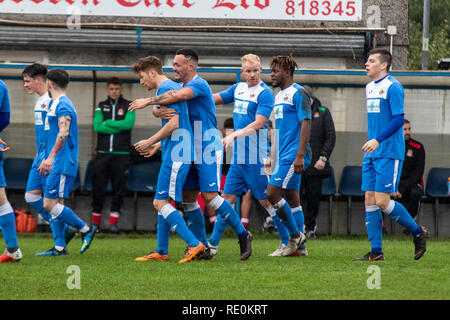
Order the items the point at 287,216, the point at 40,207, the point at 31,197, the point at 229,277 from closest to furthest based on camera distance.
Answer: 1. the point at 229,277
2. the point at 287,216
3. the point at 31,197
4. the point at 40,207

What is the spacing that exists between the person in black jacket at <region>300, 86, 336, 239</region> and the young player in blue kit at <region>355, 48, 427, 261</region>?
4.34 m

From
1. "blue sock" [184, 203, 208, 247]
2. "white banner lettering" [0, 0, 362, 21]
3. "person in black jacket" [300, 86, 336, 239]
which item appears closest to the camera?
"blue sock" [184, 203, 208, 247]

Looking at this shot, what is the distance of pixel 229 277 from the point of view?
22.5ft

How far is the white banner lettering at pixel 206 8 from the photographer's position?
15.8m

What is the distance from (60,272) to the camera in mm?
7438

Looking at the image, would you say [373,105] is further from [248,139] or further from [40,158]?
[40,158]

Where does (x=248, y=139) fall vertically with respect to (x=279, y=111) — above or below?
below

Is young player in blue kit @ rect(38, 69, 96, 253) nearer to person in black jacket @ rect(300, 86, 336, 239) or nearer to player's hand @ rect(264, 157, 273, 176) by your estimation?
player's hand @ rect(264, 157, 273, 176)

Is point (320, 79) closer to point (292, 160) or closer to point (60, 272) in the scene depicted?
point (292, 160)

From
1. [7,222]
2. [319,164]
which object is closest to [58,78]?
[7,222]

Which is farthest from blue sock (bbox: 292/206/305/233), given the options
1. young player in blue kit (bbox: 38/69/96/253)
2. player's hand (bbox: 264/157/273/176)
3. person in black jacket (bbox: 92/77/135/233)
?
person in black jacket (bbox: 92/77/135/233)

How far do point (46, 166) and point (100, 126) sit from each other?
4442mm

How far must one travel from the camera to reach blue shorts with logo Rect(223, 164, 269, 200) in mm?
9188

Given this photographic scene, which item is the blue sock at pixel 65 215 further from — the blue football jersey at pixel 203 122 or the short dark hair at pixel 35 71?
the blue football jersey at pixel 203 122
